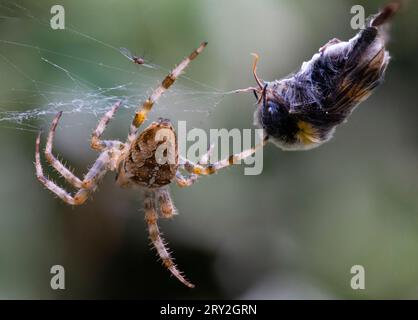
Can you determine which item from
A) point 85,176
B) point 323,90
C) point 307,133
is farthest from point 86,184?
point 323,90

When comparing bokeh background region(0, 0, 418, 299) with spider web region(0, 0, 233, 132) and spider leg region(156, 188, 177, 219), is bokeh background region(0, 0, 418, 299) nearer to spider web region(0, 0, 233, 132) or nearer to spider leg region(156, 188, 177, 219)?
spider web region(0, 0, 233, 132)

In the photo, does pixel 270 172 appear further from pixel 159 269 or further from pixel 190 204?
pixel 159 269

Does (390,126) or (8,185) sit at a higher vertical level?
(390,126)

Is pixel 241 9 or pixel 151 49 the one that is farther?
pixel 241 9

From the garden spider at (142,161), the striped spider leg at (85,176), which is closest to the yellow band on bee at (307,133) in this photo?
the garden spider at (142,161)

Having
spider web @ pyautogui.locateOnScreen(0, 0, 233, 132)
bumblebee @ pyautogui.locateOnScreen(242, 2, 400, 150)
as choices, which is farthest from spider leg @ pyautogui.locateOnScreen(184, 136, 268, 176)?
spider web @ pyautogui.locateOnScreen(0, 0, 233, 132)

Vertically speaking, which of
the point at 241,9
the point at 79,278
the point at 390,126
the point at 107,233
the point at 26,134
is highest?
the point at 241,9
